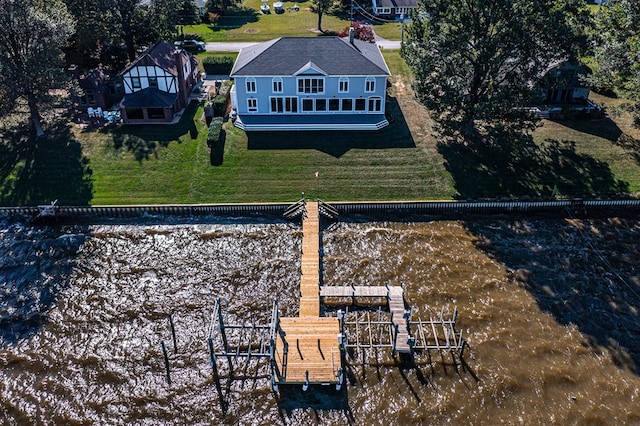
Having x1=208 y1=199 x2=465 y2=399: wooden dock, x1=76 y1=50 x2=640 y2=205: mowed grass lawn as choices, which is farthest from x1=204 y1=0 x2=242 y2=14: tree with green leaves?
x1=208 y1=199 x2=465 y2=399: wooden dock

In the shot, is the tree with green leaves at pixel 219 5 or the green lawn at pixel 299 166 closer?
the green lawn at pixel 299 166

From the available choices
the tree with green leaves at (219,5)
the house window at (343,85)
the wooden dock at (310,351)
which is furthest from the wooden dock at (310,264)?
the tree with green leaves at (219,5)

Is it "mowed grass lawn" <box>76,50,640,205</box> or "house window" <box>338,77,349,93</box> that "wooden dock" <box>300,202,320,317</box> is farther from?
"house window" <box>338,77,349,93</box>

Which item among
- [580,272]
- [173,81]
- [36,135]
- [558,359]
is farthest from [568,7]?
[36,135]

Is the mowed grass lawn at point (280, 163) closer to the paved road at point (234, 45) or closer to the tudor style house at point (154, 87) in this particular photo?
the tudor style house at point (154, 87)

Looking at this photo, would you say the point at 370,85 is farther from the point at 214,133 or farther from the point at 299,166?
the point at 214,133

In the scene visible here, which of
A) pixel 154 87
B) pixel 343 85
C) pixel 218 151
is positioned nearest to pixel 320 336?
pixel 218 151
